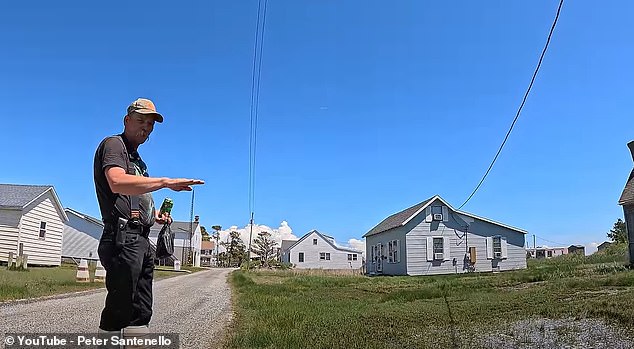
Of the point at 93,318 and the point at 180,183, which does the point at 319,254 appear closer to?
the point at 93,318

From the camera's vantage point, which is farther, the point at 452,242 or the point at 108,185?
the point at 452,242

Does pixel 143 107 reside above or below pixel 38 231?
below

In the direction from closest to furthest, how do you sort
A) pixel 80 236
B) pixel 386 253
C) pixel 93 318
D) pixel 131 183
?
pixel 131 183
pixel 93 318
pixel 386 253
pixel 80 236

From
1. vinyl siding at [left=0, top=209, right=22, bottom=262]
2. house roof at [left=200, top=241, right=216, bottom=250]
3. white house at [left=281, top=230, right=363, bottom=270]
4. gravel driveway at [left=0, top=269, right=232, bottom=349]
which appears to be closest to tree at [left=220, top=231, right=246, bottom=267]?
white house at [left=281, top=230, right=363, bottom=270]

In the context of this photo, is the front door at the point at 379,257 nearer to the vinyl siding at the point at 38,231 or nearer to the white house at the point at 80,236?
the vinyl siding at the point at 38,231

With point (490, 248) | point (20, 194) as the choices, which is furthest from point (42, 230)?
point (490, 248)

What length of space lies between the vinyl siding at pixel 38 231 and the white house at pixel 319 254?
134 ft

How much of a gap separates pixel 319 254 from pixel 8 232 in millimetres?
46948

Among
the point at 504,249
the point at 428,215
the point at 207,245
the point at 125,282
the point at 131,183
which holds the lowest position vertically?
the point at 125,282

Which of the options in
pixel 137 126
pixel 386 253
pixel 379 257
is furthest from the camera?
pixel 379 257

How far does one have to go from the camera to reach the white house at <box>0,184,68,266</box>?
23.7 m

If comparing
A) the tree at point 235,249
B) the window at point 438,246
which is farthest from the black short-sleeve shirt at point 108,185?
the tree at point 235,249

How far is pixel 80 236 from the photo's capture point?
141 feet

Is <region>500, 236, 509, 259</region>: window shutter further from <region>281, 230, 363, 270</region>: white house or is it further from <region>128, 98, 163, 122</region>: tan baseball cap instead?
<region>281, 230, 363, 270</region>: white house
